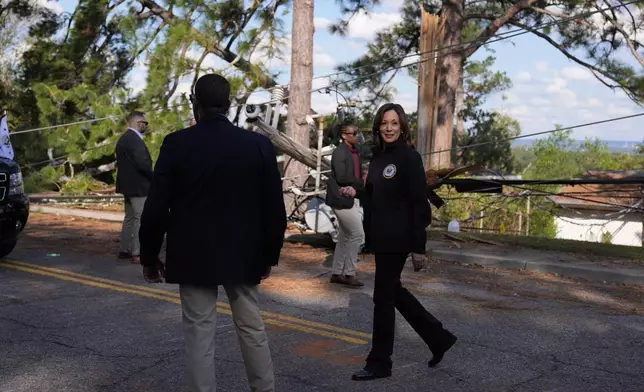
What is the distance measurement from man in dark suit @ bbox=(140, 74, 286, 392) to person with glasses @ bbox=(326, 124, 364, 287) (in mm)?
4363

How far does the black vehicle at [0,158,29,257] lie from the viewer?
9984 millimetres

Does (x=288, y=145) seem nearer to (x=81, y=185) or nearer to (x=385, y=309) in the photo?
(x=385, y=309)

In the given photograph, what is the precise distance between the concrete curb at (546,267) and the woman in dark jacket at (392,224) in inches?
200

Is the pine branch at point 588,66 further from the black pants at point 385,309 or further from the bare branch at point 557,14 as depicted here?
the black pants at point 385,309

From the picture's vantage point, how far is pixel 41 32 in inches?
1008

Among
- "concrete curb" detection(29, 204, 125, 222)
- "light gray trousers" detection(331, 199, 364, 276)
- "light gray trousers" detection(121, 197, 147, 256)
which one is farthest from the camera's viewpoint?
"concrete curb" detection(29, 204, 125, 222)

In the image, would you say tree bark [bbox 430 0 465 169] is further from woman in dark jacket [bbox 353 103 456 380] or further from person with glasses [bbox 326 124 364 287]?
woman in dark jacket [bbox 353 103 456 380]

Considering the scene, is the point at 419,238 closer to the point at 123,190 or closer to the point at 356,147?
the point at 356,147

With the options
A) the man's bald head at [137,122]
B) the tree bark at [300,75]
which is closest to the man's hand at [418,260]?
the man's bald head at [137,122]

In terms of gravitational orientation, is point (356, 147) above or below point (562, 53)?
below

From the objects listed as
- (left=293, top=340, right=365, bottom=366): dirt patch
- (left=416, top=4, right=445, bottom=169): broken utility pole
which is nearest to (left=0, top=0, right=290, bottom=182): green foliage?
(left=416, top=4, right=445, bottom=169): broken utility pole

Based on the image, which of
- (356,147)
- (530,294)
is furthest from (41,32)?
(530,294)

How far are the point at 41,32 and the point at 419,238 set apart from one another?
22.7 metres

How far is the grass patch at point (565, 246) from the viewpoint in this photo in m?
11.8
